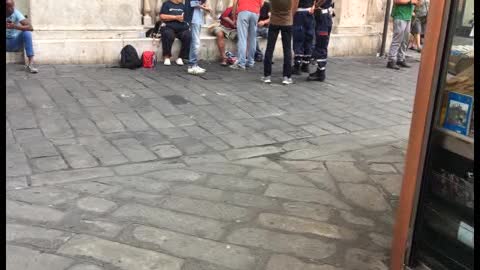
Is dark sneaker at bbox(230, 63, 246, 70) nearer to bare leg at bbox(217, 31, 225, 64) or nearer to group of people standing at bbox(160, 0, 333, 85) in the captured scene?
group of people standing at bbox(160, 0, 333, 85)

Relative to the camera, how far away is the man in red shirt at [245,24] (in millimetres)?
8672

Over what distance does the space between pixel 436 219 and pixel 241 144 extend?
2.63 m

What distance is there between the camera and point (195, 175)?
420 centimetres

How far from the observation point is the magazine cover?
2.30 meters

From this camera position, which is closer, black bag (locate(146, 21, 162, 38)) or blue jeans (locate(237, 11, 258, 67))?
blue jeans (locate(237, 11, 258, 67))

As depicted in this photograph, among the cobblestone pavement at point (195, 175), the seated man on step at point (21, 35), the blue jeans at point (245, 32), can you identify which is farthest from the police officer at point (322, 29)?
the seated man on step at point (21, 35)

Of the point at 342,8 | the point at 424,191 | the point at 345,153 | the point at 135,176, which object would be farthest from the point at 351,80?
the point at 424,191

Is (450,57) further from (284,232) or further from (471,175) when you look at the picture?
(284,232)

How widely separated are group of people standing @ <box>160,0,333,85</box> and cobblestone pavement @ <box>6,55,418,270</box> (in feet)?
2.87

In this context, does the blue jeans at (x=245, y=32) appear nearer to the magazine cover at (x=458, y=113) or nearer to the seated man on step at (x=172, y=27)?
the seated man on step at (x=172, y=27)

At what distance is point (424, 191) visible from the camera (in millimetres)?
2602

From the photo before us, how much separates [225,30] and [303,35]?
148cm

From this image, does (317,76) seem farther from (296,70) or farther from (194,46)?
(194,46)

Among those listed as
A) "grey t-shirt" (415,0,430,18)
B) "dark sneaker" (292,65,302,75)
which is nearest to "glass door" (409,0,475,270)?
"dark sneaker" (292,65,302,75)
